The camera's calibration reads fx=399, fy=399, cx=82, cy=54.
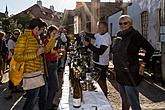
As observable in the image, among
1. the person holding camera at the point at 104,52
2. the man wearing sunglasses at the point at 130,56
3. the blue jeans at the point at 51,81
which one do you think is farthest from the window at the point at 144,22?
the man wearing sunglasses at the point at 130,56

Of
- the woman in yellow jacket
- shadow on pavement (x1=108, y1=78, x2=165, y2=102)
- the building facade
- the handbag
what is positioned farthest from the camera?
the building facade

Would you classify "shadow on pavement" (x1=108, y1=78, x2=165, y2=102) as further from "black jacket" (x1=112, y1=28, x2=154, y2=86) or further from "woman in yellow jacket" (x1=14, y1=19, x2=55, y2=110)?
"woman in yellow jacket" (x1=14, y1=19, x2=55, y2=110)

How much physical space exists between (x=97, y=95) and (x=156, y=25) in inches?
567

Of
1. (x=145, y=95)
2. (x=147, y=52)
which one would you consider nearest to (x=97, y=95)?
(x=147, y=52)

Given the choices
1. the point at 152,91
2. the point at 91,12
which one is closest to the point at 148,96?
the point at 152,91

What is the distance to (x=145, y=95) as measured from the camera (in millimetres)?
10000

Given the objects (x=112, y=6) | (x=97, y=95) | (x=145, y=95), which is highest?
(x=112, y=6)

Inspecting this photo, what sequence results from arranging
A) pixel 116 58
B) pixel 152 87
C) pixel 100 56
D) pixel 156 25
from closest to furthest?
pixel 116 58
pixel 100 56
pixel 152 87
pixel 156 25

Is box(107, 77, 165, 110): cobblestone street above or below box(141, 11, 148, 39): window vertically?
below

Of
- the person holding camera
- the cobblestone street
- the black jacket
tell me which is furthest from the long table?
the cobblestone street

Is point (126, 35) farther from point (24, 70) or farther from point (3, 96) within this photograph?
point (3, 96)

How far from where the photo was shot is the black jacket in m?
5.27

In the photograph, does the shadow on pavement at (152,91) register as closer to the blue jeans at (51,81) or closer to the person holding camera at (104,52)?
the person holding camera at (104,52)

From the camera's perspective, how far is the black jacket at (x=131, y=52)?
5.27 meters
